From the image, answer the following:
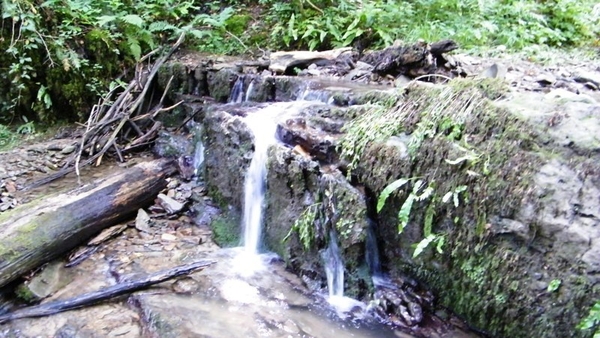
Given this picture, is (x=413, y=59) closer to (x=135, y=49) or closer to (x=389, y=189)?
(x=389, y=189)

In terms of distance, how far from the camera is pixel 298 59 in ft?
24.6

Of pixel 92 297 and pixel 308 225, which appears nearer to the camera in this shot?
pixel 92 297

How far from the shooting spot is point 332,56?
7688 mm

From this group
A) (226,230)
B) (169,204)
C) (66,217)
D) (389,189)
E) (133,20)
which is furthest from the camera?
(133,20)

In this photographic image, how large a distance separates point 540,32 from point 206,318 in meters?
8.35

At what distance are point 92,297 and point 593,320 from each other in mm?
3973

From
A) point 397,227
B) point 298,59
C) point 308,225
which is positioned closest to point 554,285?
point 397,227

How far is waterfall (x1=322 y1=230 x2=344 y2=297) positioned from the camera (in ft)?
13.5

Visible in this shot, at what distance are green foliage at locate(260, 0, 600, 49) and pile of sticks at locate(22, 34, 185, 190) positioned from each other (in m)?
2.88

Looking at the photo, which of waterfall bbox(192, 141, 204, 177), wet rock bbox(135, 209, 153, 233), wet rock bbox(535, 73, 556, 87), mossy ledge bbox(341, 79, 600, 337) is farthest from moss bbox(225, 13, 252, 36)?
mossy ledge bbox(341, 79, 600, 337)

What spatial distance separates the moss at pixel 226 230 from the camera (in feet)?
17.0

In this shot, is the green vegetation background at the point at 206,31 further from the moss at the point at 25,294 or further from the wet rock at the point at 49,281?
the moss at the point at 25,294

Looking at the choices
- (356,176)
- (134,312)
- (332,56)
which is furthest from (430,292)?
(332,56)

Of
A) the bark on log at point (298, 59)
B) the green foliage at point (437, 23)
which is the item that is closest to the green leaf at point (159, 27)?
the green foliage at point (437, 23)
